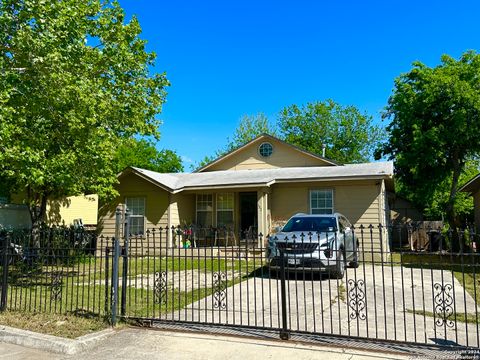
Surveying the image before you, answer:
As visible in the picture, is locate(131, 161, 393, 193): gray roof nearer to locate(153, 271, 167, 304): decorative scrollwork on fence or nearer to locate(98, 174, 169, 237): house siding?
locate(98, 174, 169, 237): house siding

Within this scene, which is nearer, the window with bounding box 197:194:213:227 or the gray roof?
the gray roof

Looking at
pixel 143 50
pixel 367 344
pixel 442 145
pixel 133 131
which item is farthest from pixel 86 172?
pixel 442 145

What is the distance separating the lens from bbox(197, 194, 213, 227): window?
18812 mm

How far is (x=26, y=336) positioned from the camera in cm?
578

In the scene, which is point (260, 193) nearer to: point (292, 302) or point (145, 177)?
point (145, 177)

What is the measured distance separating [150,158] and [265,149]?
2019 cm

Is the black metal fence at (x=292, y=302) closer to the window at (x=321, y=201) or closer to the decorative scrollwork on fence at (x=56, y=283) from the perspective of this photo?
the decorative scrollwork on fence at (x=56, y=283)

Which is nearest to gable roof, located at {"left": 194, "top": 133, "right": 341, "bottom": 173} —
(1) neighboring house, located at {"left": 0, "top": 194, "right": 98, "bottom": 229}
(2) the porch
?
(2) the porch

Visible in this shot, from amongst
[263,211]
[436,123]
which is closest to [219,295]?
[263,211]

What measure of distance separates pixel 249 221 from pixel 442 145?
34.5ft

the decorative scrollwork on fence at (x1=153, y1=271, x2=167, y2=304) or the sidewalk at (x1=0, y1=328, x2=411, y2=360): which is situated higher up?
the decorative scrollwork on fence at (x1=153, y1=271, x2=167, y2=304)

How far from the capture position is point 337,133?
153ft

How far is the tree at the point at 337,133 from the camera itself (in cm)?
4612

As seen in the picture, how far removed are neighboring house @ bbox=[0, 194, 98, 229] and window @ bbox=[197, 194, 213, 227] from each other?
4881 millimetres
